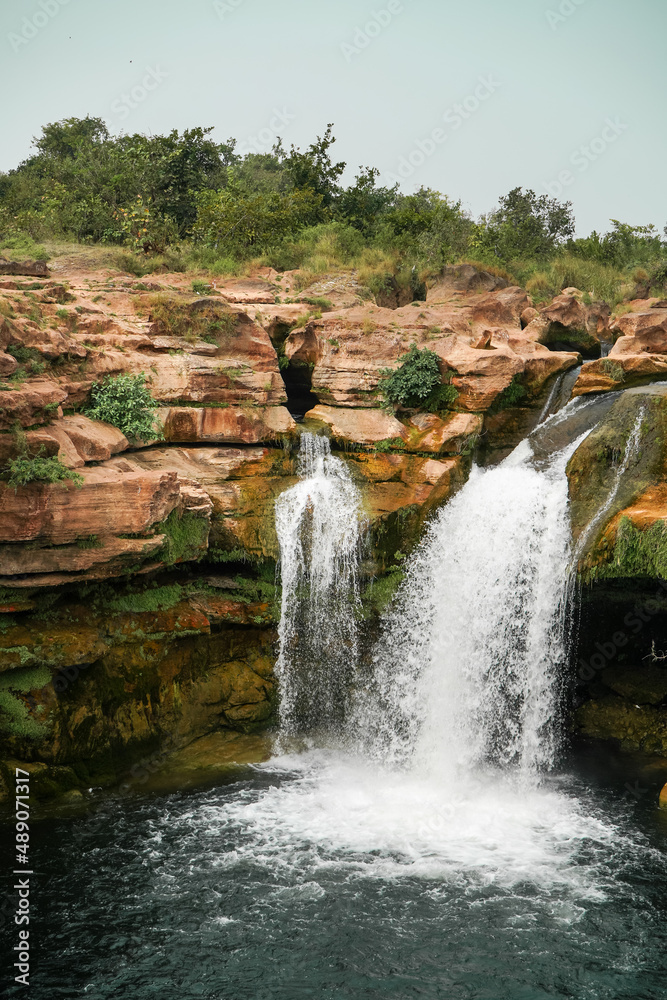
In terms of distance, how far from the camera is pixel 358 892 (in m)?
9.52

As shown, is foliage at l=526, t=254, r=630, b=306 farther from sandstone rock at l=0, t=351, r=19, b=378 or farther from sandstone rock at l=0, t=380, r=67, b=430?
sandstone rock at l=0, t=351, r=19, b=378

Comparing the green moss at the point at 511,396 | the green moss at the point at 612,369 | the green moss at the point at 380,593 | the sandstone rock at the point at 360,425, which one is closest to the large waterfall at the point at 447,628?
the green moss at the point at 380,593

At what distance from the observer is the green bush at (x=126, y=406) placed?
12867 mm

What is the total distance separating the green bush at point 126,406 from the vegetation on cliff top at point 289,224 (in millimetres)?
8057

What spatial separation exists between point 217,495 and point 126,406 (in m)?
2.20

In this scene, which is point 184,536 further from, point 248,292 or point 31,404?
point 248,292

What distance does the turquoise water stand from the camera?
823 cm

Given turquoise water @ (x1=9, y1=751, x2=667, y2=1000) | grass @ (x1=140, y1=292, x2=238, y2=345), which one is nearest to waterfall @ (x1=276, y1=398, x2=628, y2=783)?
turquoise water @ (x1=9, y1=751, x2=667, y2=1000)

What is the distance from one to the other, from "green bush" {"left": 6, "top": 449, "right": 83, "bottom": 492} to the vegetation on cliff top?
1111 cm

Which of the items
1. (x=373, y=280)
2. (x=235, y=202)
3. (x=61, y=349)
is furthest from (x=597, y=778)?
(x=235, y=202)

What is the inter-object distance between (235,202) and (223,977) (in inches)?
841

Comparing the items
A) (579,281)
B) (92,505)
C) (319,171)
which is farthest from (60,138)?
(92,505)

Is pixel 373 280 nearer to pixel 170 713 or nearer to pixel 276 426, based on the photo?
pixel 276 426

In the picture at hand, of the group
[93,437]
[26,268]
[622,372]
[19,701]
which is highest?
[26,268]
